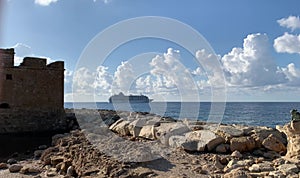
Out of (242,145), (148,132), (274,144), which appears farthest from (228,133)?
(148,132)

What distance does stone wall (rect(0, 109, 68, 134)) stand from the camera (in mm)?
19359

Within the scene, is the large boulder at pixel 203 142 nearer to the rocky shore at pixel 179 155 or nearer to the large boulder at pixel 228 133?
the rocky shore at pixel 179 155

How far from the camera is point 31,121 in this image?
20.1 metres

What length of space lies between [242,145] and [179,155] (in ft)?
6.00

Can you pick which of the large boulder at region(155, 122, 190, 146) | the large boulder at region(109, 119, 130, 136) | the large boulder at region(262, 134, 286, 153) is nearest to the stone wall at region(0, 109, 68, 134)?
the large boulder at region(109, 119, 130, 136)

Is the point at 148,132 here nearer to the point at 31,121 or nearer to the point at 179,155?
the point at 179,155

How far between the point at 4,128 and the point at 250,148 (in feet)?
51.9

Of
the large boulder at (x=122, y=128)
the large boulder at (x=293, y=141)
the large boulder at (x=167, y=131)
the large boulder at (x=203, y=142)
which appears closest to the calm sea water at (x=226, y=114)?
the large boulder at (x=122, y=128)

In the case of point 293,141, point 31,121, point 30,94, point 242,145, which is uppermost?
point 30,94

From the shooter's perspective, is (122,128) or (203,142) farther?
(122,128)

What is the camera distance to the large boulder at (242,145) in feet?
29.0

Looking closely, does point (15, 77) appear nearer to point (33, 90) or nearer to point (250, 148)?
point (33, 90)

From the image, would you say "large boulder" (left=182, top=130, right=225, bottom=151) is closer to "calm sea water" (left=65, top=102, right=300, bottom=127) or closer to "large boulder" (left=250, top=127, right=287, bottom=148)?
"large boulder" (left=250, top=127, right=287, bottom=148)

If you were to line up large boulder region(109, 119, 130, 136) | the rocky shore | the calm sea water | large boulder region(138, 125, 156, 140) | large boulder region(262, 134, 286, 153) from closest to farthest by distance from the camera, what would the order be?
the rocky shore → large boulder region(262, 134, 286, 153) → large boulder region(138, 125, 156, 140) → large boulder region(109, 119, 130, 136) → the calm sea water
